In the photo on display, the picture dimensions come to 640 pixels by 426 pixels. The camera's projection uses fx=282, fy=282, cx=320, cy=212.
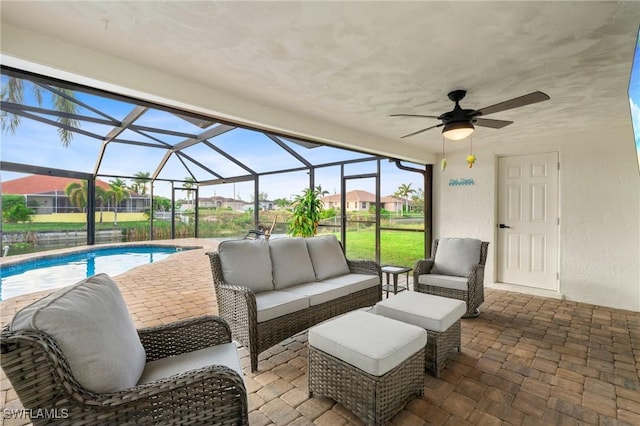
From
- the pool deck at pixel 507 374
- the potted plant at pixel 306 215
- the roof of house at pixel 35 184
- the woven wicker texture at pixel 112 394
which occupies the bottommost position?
the pool deck at pixel 507 374

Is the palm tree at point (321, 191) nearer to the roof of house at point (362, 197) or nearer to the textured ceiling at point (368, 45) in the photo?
the roof of house at point (362, 197)

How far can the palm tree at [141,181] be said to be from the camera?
9484 millimetres

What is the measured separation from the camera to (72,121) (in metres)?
5.74

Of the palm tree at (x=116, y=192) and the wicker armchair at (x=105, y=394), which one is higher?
the palm tree at (x=116, y=192)

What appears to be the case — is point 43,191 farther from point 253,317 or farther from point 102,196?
point 253,317

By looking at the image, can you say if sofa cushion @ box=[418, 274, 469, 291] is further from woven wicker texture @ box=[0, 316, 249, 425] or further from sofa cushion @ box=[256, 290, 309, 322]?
woven wicker texture @ box=[0, 316, 249, 425]

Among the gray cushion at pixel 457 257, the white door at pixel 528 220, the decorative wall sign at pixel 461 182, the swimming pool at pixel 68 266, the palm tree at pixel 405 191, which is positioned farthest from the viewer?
the palm tree at pixel 405 191

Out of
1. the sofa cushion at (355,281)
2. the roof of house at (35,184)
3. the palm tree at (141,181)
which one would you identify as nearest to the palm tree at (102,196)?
the roof of house at (35,184)

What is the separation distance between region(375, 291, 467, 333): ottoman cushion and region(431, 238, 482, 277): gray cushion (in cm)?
123

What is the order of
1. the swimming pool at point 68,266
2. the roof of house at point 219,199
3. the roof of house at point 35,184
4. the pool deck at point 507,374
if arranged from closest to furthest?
the pool deck at point 507,374 → the swimming pool at point 68,266 → the roof of house at point 35,184 → the roof of house at point 219,199

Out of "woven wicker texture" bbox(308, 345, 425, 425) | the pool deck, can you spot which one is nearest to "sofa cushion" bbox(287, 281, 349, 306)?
the pool deck

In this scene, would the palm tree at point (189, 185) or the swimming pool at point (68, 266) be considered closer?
the swimming pool at point (68, 266)

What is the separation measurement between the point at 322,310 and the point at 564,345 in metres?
2.45

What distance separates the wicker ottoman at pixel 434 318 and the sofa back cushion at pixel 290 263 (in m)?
0.97
